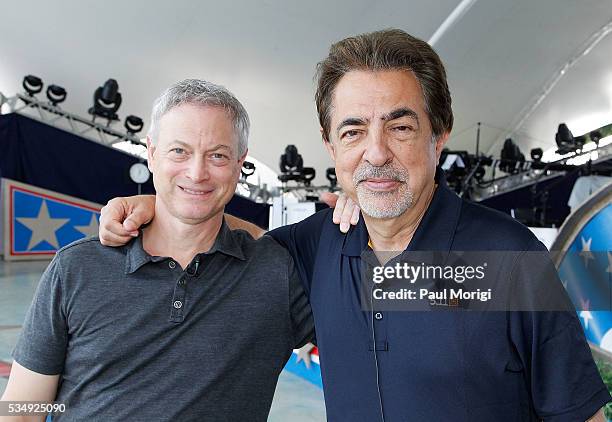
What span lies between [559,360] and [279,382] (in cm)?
252

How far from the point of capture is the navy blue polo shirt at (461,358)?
3.43 ft

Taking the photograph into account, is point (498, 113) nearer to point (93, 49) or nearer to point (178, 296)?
point (93, 49)

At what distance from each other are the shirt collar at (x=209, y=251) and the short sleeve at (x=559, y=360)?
64 cm

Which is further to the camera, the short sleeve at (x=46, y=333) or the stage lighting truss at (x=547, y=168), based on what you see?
the stage lighting truss at (x=547, y=168)

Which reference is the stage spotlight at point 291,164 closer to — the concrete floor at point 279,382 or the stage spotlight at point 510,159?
the stage spotlight at point 510,159

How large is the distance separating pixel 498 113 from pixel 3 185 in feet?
47.7

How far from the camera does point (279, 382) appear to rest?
337 cm

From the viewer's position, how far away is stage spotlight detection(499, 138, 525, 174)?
11.5 meters

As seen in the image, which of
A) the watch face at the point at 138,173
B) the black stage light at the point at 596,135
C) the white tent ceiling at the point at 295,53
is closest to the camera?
the black stage light at the point at 596,135

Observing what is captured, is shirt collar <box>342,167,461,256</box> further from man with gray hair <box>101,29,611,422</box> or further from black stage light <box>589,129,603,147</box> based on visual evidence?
black stage light <box>589,129,603,147</box>

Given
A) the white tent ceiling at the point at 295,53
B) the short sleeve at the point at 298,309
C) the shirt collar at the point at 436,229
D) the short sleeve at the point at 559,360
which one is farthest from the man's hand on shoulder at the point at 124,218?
the white tent ceiling at the point at 295,53

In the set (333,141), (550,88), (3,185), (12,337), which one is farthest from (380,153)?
(550,88)

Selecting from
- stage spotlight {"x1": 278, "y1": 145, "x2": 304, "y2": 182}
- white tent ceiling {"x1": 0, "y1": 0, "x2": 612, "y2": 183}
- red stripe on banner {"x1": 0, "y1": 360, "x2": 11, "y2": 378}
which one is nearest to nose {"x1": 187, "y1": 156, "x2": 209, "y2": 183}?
red stripe on banner {"x1": 0, "y1": 360, "x2": 11, "y2": 378}

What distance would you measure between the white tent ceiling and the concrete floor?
870 cm
